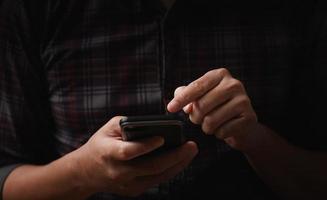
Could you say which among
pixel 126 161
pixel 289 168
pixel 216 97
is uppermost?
pixel 216 97

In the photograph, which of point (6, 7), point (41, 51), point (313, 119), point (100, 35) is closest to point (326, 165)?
point (313, 119)

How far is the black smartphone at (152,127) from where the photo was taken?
27.8 inches

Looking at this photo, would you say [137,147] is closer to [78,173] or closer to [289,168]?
[78,173]

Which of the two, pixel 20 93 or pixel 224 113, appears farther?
pixel 20 93

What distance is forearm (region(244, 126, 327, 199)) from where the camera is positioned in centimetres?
97

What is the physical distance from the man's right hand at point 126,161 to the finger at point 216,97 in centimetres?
6

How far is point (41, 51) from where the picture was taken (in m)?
1.00

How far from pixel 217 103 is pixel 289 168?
31cm

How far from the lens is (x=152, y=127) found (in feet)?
2.37

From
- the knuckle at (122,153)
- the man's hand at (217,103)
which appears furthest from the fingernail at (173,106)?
the knuckle at (122,153)

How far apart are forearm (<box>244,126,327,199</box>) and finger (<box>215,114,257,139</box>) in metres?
0.14

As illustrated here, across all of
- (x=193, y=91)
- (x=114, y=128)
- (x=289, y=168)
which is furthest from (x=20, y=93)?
(x=289, y=168)

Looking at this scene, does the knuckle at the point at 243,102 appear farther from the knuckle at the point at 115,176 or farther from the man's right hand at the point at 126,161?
the knuckle at the point at 115,176

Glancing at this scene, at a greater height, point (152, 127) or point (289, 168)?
point (152, 127)
